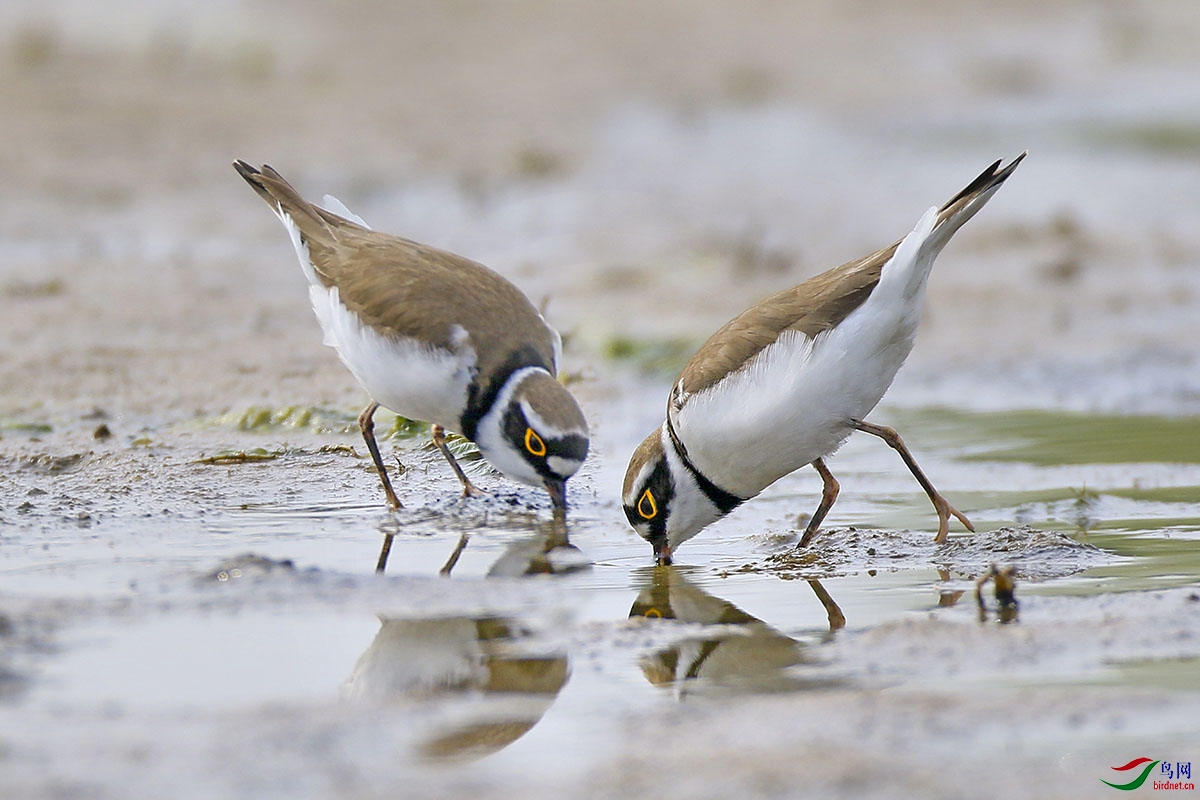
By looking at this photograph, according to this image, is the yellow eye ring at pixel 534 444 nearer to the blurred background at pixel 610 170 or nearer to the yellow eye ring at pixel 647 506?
the yellow eye ring at pixel 647 506

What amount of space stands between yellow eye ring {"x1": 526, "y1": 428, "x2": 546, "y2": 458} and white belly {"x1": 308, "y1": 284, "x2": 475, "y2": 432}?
391mm

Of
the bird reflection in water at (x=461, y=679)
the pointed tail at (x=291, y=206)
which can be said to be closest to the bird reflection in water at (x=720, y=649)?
the bird reflection in water at (x=461, y=679)

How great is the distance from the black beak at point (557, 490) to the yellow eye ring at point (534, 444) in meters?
0.14

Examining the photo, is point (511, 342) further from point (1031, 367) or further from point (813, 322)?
point (1031, 367)

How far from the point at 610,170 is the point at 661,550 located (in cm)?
1027

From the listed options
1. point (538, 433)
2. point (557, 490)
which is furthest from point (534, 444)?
point (557, 490)

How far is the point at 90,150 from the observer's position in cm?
1502

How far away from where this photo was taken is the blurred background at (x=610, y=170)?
1012cm

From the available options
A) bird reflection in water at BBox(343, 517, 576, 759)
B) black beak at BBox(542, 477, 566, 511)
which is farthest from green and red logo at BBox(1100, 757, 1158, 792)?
black beak at BBox(542, 477, 566, 511)

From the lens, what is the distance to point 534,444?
A: 6418 mm

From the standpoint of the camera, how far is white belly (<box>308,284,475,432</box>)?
662 centimetres

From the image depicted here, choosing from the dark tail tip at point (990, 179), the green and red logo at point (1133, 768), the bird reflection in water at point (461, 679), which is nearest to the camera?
the green and red logo at point (1133, 768)

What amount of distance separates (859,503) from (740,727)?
336 cm

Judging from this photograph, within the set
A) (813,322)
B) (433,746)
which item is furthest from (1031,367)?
(433,746)
